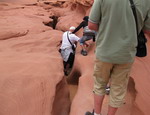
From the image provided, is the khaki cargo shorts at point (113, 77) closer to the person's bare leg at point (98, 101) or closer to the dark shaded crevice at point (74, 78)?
the person's bare leg at point (98, 101)

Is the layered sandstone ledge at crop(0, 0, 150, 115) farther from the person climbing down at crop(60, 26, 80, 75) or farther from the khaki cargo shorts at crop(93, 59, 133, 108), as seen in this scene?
the khaki cargo shorts at crop(93, 59, 133, 108)

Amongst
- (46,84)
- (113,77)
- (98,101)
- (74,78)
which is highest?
(113,77)

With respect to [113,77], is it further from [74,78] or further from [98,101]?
[74,78]

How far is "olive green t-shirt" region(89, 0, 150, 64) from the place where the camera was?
1.79m

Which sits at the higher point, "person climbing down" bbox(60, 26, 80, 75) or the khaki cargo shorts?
the khaki cargo shorts

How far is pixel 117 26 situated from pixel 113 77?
1.58 ft

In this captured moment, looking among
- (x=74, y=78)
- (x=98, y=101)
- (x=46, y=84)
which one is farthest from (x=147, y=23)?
(x=74, y=78)

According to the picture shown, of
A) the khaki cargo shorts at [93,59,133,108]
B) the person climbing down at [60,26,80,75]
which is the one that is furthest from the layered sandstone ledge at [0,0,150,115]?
the khaki cargo shorts at [93,59,133,108]

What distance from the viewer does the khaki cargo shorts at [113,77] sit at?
200 centimetres

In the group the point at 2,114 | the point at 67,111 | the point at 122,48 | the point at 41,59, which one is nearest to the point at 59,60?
the point at 41,59

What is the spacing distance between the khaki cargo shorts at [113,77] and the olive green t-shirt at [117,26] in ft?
0.29

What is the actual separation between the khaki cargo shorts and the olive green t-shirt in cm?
9

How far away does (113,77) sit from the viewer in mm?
2057

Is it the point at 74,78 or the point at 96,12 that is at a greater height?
the point at 96,12
